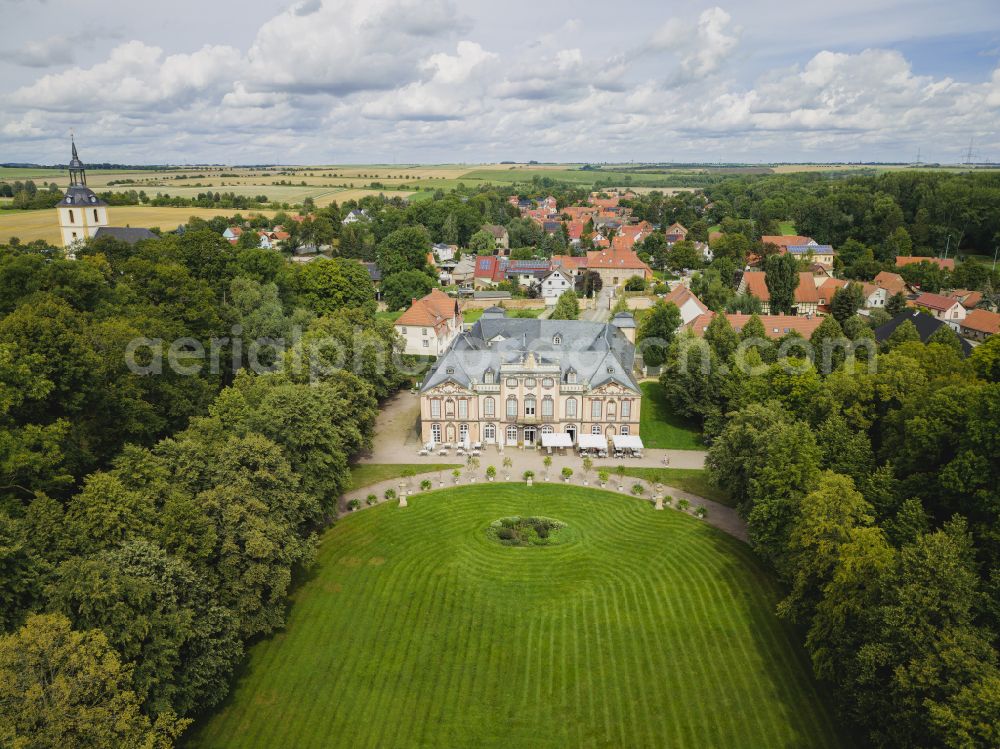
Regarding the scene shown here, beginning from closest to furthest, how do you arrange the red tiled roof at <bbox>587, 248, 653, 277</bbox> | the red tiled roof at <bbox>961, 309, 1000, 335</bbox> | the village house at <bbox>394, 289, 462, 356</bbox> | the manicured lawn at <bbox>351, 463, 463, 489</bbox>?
1. the manicured lawn at <bbox>351, 463, 463, 489</bbox>
2. the village house at <bbox>394, 289, 462, 356</bbox>
3. the red tiled roof at <bbox>961, 309, 1000, 335</bbox>
4. the red tiled roof at <bbox>587, 248, 653, 277</bbox>

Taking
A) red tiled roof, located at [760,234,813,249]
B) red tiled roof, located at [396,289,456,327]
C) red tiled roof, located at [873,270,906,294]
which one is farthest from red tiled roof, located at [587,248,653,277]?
red tiled roof, located at [396,289,456,327]

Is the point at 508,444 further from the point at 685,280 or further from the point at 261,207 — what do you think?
the point at 261,207

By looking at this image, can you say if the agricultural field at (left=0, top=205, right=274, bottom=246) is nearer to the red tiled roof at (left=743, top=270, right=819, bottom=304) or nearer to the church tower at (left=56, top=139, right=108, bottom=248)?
the church tower at (left=56, top=139, right=108, bottom=248)

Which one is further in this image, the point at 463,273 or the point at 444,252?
the point at 444,252

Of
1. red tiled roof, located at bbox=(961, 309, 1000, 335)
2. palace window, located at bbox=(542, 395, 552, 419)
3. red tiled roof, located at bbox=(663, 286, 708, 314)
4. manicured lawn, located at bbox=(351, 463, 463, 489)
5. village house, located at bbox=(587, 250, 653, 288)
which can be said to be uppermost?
village house, located at bbox=(587, 250, 653, 288)

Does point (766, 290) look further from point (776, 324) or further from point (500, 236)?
point (500, 236)

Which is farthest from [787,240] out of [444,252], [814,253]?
[444,252]

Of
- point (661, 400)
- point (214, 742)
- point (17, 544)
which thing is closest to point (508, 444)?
point (661, 400)

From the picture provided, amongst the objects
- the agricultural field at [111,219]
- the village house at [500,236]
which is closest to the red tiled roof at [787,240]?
the village house at [500,236]
